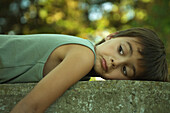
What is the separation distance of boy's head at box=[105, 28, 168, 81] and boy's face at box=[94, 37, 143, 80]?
45 millimetres

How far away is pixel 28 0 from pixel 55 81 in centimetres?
780

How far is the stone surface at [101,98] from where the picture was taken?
1.52 m

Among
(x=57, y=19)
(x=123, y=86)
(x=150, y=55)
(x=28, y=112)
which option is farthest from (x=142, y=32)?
(x=57, y=19)

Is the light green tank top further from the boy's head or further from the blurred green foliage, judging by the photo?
the blurred green foliage

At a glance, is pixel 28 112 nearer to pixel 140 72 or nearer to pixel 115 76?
pixel 115 76

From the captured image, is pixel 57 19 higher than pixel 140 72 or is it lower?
lower

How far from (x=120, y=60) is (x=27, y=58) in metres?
0.81

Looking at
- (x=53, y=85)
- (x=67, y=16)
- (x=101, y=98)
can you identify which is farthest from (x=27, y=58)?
(x=67, y=16)

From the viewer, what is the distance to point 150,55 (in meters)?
1.94

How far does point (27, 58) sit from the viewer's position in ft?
6.13

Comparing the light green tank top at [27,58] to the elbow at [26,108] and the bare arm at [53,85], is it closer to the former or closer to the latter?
the bare arm at [53,85]

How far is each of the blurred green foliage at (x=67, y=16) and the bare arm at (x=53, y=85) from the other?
6183 millimetres

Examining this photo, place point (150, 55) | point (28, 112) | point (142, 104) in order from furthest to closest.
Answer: point (150, 55), point (142, 104), point (28, 112)

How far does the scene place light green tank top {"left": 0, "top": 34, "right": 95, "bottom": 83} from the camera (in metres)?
1.81
